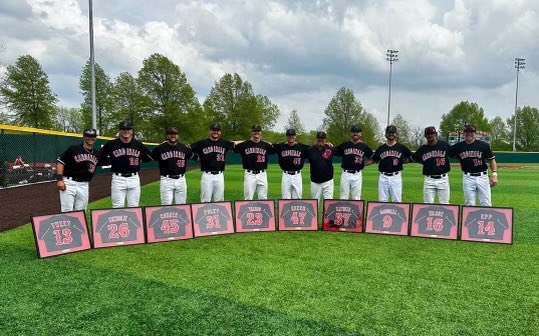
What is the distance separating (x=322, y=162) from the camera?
8.23 meters

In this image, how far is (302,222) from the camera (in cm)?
793

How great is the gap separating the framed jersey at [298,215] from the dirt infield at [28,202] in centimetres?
591

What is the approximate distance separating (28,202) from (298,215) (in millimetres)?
9108

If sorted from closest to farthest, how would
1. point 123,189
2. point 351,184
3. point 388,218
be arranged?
point 123,189, point 388,218, point 351,184

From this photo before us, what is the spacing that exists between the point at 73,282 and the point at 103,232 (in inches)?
66.8

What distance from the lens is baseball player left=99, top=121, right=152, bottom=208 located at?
693 cm

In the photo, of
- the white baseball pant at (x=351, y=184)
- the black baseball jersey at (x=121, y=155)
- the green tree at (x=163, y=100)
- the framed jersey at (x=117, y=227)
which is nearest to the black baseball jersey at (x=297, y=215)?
the white baseball pant at (x=351, y=184)

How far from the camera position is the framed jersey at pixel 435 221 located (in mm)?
7242

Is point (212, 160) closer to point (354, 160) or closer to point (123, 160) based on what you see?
point (123, 160)

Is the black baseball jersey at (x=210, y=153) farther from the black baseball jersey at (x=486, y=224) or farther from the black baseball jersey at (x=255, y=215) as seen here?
the black baseball jersey at (x=486, y=224)

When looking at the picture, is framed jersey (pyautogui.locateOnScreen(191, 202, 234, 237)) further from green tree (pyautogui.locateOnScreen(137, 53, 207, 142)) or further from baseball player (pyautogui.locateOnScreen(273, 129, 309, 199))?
green tree (pyautogui.locateOnScreen(137, 53, 207, 142))

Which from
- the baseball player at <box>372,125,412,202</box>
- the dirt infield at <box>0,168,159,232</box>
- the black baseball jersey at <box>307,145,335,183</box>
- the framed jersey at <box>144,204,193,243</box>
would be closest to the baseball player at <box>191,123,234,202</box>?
the framed jersey at <box>144,204,193,243</box>

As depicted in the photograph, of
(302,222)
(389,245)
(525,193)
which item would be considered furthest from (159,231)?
(525,193)

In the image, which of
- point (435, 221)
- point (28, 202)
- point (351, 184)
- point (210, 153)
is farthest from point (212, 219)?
point (28, 202)
